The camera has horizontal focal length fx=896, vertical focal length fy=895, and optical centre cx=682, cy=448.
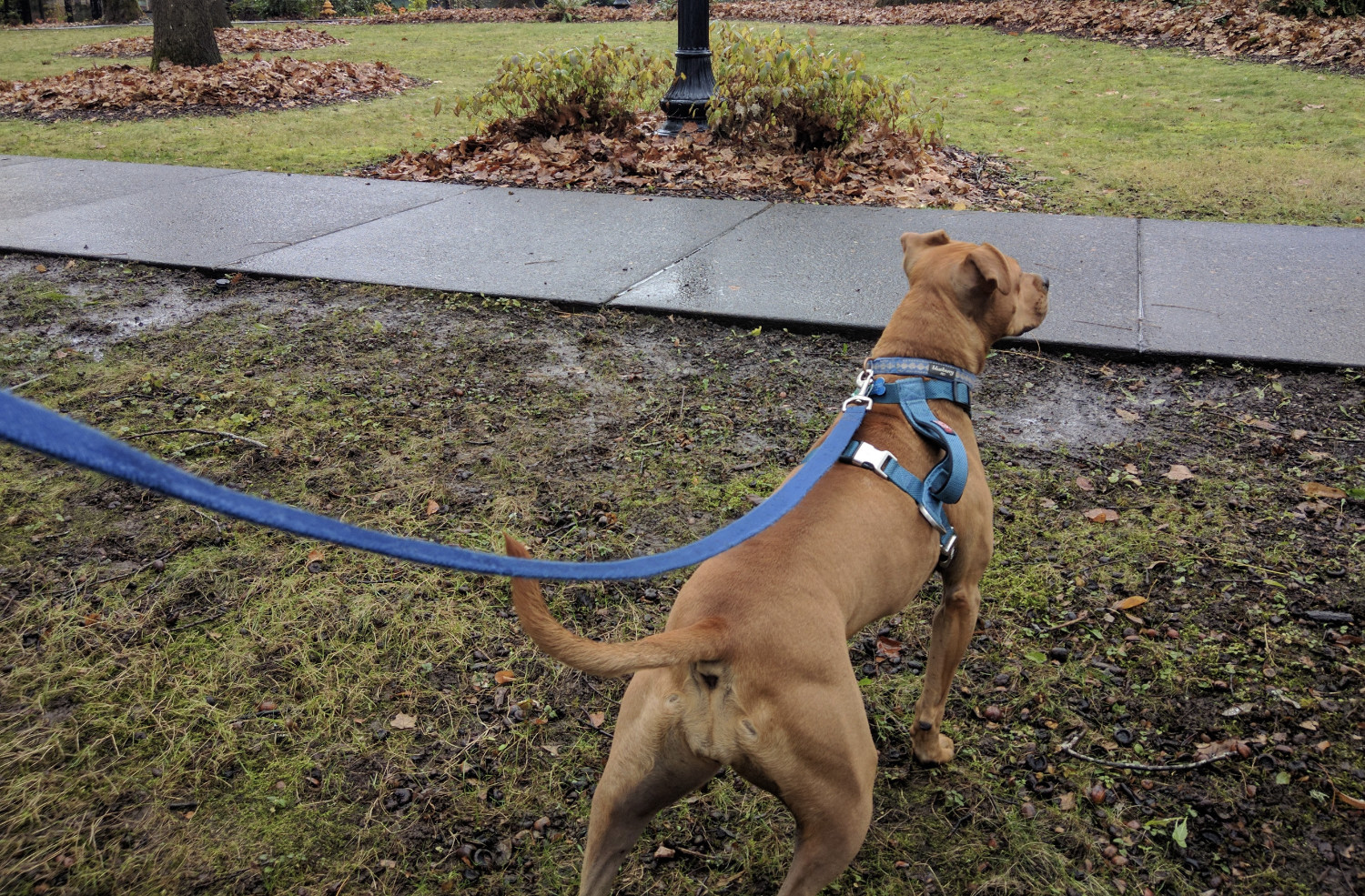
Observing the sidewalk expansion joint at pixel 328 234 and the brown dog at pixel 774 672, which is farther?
the sidewalk expansion joint at pixel 328 234

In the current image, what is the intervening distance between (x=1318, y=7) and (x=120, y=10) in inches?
1197

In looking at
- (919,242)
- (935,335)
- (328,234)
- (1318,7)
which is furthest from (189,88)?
(1318,7)

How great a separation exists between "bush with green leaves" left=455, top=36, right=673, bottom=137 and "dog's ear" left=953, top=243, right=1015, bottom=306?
6699 millimetres

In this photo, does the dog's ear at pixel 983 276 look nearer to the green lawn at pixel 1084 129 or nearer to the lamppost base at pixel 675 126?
the green lawn at pixel 1084 129

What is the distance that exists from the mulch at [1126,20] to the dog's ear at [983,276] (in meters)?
12.3

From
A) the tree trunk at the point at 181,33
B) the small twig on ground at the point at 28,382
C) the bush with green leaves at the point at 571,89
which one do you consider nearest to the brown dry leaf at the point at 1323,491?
the small twig on ground at the point at 28,382

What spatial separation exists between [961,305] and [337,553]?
2692 mm

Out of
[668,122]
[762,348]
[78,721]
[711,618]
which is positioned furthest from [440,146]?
[711,618]

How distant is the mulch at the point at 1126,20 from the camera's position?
12.8 metres

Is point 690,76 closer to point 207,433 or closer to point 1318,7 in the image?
point 207,433

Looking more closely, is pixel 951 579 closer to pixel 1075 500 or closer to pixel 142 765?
pixel 1075 500

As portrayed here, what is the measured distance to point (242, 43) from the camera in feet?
63.5

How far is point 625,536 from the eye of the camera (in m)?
3.81

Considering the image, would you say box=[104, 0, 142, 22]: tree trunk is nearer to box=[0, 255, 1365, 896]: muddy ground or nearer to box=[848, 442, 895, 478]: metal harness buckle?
box=[0, 255, 1365, 896]: muddy ground
